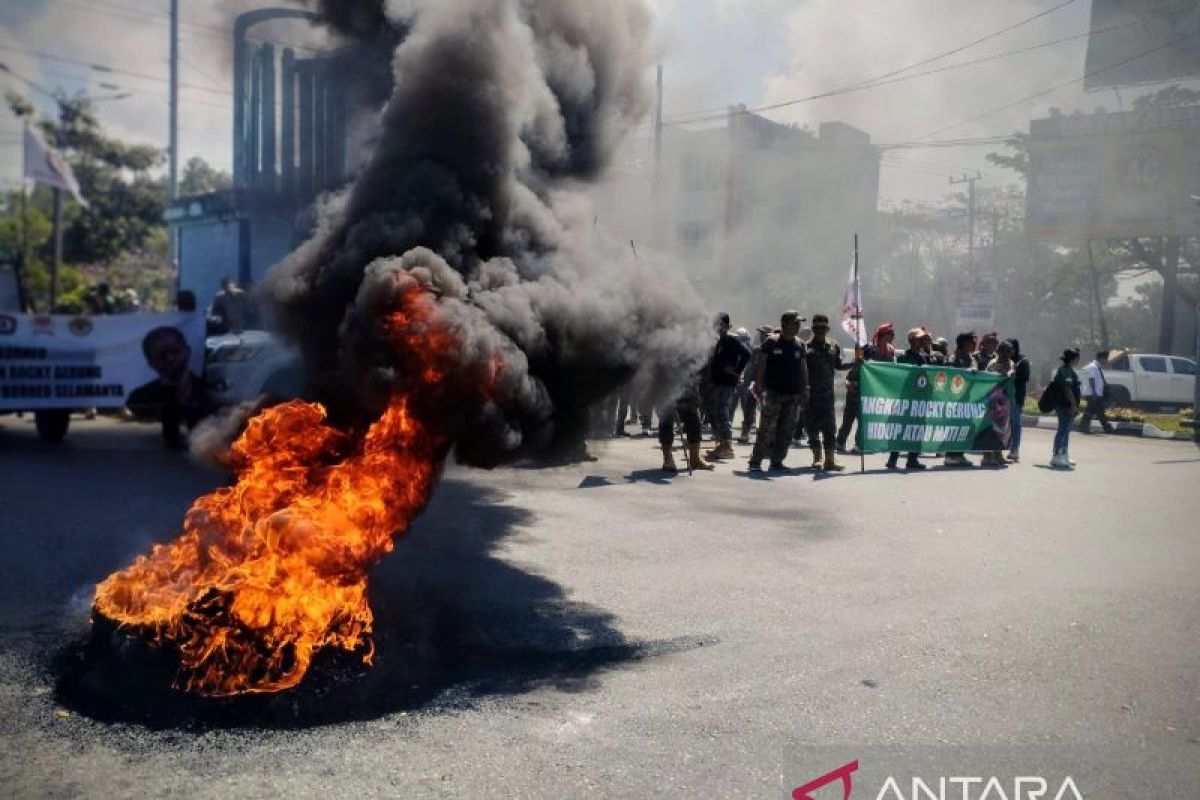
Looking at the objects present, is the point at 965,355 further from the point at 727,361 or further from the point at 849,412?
the point at 727,361

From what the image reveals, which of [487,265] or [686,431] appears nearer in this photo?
[487,265]

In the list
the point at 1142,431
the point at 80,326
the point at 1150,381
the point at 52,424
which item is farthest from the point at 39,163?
the point at 1150,381

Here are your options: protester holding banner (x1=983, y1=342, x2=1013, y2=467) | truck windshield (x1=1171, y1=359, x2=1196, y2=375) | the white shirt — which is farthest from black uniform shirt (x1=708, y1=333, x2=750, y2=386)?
truck windshield (x1=1171, y1=359, x2=1196, y2=375)

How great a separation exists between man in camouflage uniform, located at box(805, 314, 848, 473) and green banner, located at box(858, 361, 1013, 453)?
1.61 feet

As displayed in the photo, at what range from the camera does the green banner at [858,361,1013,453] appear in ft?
40.2

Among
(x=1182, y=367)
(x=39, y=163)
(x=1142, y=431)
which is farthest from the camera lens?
(x=1182, y=367)

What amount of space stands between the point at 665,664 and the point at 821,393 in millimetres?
7613

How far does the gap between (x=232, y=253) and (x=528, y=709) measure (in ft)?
43.4

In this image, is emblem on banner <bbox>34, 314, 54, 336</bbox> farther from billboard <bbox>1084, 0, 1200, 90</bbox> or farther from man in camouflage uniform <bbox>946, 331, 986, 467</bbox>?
billboard <bbox>1084, 0, 1200, 90</bbox>

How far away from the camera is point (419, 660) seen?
4543 mm

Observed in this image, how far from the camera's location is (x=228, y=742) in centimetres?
363

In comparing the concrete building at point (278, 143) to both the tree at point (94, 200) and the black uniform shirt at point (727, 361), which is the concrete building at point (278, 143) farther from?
the tree at point (94, 200)

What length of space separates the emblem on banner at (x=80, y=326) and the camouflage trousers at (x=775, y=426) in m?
8.37

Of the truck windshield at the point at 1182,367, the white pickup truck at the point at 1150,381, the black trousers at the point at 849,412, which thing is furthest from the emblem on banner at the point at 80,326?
the truck windshield at the point at 1182,367
